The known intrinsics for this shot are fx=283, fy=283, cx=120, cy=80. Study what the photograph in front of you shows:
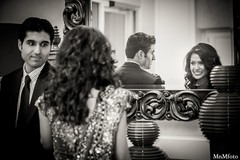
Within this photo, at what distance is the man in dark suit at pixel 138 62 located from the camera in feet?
5.16

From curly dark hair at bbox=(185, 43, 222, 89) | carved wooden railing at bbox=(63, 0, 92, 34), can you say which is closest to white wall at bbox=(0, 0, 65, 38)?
carved wooden railing at bbox=(63, 0, 92, 34)

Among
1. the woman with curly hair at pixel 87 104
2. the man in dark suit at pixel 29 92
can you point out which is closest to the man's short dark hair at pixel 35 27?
the man in dark suit at pixel 29 92

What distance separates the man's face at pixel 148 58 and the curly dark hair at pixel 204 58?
19 cm

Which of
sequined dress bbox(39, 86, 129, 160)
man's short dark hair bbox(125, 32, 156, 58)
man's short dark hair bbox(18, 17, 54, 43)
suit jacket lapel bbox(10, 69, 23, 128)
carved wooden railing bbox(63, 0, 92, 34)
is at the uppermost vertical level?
carved wooden railing bbox(63, 0, 92, 34)

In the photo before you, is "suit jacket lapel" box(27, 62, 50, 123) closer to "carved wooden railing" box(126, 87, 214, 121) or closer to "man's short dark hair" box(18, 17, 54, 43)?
"man's short dark hair" box(18, 17, 54, 43)

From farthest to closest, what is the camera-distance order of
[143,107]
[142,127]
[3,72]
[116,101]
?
[3,72] < [143,107] < [142,127] < [116,101]

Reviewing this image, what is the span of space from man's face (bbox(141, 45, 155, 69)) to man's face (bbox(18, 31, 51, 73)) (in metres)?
0.54

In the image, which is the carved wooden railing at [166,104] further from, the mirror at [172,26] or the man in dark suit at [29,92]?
the man in dark suit at [29,92]

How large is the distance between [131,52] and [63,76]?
592 millimetres

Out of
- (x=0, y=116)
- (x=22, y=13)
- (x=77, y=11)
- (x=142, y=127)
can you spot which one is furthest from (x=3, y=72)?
(x=142, y=127)

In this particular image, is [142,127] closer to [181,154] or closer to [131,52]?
[181,154]

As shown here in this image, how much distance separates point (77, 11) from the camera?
5.51 feet

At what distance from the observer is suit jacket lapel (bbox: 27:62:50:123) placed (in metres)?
1.56

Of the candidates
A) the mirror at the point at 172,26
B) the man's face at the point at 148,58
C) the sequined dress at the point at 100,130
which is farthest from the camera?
the man's face at the point at 148,58
